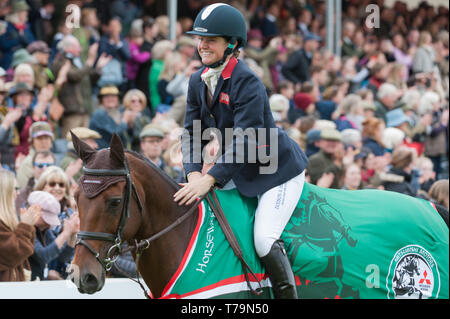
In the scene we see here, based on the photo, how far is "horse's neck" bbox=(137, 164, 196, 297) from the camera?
4.56 m

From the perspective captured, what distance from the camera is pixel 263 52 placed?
45.5 ft

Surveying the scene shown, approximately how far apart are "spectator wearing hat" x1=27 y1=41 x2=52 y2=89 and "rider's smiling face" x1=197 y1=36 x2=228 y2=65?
5.64 metres

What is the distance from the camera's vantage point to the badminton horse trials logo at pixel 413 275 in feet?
17.1

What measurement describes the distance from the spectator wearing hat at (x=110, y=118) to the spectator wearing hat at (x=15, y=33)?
1.56m

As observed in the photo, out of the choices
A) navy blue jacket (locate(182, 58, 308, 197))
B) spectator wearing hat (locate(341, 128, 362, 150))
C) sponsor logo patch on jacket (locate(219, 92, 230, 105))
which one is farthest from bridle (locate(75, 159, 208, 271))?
spectator wearing hat (locate(341, 128, 362, 150))

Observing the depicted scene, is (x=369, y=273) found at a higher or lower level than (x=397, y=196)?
lower

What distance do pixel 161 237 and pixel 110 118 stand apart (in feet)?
17.6

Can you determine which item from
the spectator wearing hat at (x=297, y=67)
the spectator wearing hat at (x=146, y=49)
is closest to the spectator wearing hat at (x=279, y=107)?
the spectator wearing hat at (x=146, y=49)

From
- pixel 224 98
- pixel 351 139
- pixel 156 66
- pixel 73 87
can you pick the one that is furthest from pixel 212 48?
pixel 156 66

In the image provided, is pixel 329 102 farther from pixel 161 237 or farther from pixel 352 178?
pixel 161 237

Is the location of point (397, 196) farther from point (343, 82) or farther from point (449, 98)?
point (449, 98)

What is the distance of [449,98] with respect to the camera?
15.7 metres
